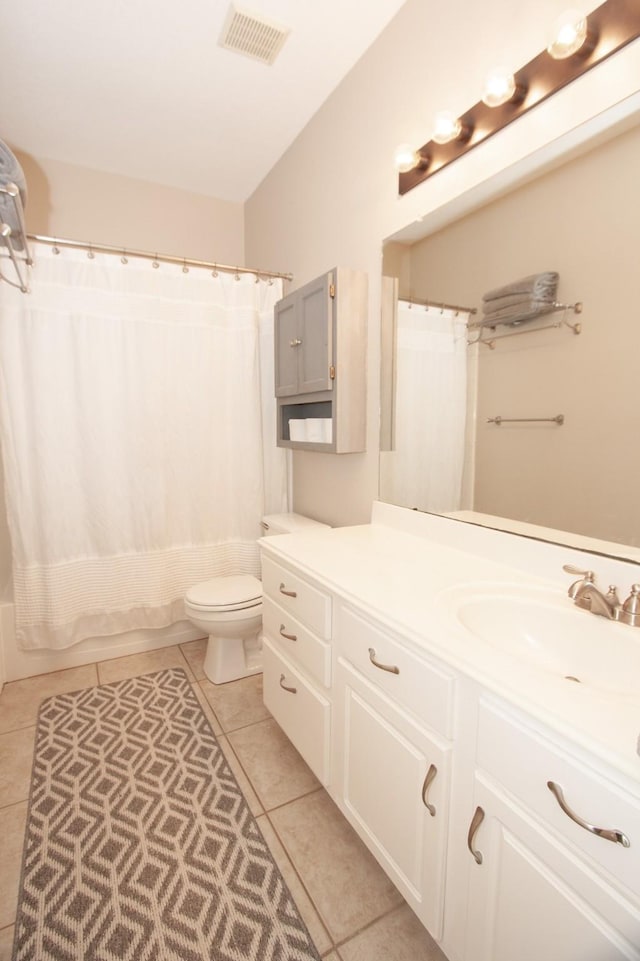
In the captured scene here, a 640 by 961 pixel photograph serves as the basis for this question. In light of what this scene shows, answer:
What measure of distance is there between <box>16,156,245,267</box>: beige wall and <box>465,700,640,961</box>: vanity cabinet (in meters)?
2.66

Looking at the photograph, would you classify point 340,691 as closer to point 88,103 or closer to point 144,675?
point 144,675

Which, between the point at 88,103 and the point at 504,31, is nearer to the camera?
the point at 504,31

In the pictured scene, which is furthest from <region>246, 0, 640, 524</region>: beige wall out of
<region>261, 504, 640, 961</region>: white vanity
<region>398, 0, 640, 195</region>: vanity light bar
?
<region>261, 504, 640, 961</region>: white vanity

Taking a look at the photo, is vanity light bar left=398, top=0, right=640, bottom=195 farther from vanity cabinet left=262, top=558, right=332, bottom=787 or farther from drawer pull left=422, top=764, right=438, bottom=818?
drawer pull left=422, top=764, right=438, bottom=818

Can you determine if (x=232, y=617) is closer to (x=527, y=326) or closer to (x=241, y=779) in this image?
(x=241, y=779)

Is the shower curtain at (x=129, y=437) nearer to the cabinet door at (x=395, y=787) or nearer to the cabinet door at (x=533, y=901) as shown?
the cabinet door at (x=395, y=787)

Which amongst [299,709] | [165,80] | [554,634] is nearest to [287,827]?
[299,709]

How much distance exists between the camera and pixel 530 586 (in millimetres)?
1128

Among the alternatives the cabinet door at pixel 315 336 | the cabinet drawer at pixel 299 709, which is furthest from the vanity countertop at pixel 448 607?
the cabinet door at pixel 315 336

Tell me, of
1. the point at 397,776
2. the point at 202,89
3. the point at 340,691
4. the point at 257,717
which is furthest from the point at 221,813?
the point at 202,89

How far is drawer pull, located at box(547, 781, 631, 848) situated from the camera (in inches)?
22.6

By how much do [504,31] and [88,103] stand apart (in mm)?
1772

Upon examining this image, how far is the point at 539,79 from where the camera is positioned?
42.8 inches

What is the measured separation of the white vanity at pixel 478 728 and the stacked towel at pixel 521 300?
61 centimetres
